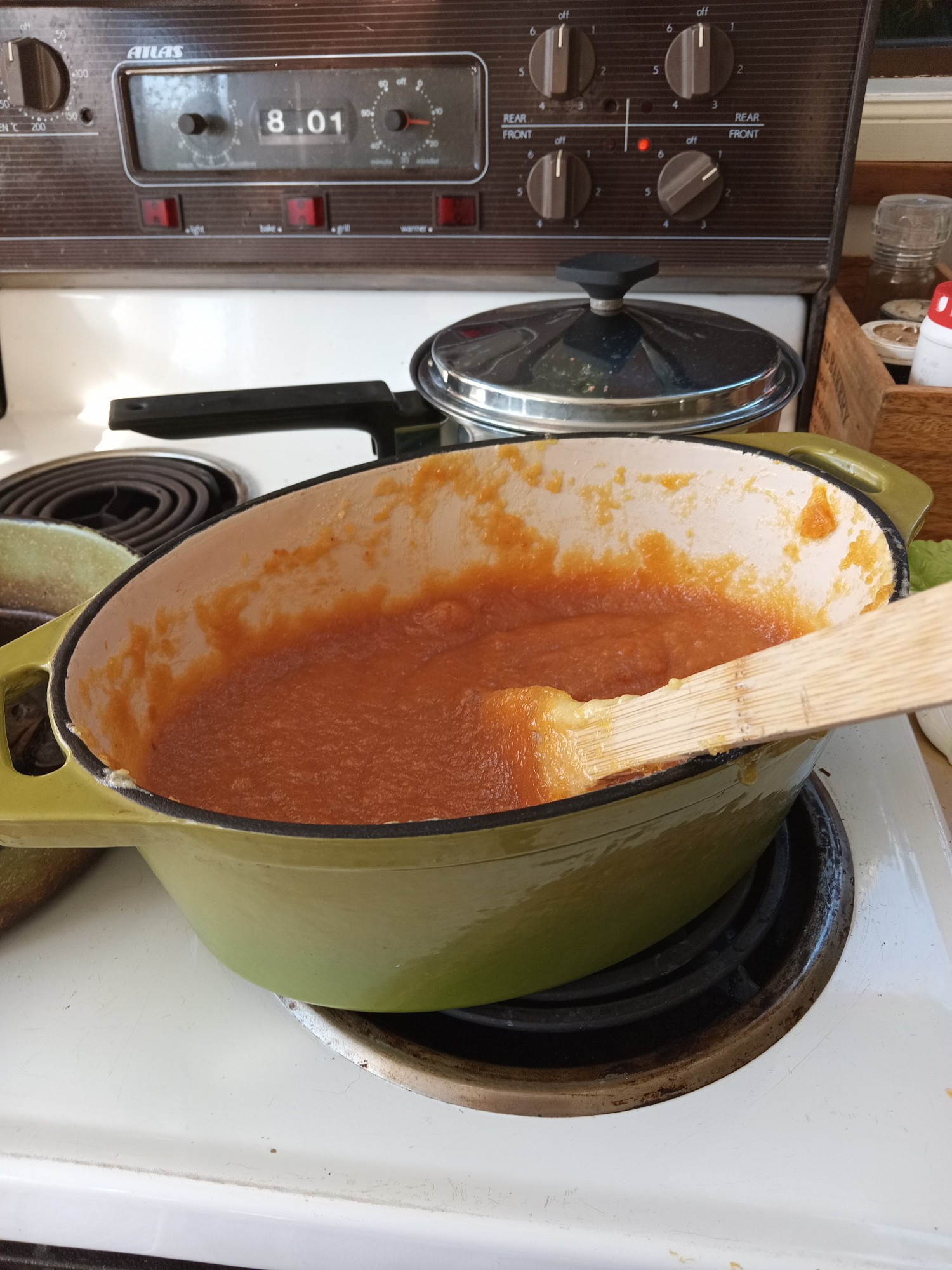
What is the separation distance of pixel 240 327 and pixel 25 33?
32 cm

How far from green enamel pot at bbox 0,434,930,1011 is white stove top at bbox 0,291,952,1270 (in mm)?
55

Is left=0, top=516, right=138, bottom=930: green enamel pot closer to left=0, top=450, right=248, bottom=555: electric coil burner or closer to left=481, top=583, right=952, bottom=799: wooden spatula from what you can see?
left=0, top=450, right=248, bottom=555: electric coil burner

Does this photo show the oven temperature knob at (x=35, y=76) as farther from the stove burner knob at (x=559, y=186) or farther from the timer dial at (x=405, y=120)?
the stove burner knob at (x=559, y=186)

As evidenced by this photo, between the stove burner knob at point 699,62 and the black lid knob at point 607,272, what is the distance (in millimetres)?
169

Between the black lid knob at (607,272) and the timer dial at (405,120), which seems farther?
the timer dial at (405,120)

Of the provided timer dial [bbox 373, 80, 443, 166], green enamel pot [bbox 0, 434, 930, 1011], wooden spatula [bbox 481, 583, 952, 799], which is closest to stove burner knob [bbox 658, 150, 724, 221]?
timer dial [bbox 373, 80, 443, 166]

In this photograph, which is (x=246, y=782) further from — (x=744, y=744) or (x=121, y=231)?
(x=121, y=231)

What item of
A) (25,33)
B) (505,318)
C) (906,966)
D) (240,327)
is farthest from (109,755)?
(25,33)

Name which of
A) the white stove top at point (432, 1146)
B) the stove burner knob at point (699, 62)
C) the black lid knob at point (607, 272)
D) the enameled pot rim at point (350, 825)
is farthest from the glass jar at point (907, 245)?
the white stove top at point (432, 1146)

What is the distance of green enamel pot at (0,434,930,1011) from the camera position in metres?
0.38

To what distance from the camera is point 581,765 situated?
492mm

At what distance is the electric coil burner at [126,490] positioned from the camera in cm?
88

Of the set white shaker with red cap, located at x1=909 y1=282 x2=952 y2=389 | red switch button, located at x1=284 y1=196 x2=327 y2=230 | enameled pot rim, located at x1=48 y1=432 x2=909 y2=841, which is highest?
red switch button, located at x1=284 y1=196 x2=327 y2=230

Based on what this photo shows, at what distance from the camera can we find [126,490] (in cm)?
95
